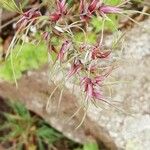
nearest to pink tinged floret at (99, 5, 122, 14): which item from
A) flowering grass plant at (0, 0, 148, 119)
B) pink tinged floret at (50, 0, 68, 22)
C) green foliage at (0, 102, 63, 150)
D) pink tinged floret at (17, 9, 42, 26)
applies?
flowering grass plant at (0, 0, 148, 119)

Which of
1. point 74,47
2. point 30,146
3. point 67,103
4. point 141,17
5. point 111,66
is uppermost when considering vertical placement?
point 74,47

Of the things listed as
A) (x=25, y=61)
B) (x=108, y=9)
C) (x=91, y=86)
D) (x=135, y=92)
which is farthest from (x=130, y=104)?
(x=108, y=9)

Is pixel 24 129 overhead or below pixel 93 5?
below

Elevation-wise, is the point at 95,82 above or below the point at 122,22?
above

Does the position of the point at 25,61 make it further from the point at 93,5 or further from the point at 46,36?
the point at 93,5

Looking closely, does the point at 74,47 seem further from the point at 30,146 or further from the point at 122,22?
the point at 30,146

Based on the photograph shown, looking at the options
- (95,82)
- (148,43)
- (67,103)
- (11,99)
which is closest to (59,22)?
(95,82)

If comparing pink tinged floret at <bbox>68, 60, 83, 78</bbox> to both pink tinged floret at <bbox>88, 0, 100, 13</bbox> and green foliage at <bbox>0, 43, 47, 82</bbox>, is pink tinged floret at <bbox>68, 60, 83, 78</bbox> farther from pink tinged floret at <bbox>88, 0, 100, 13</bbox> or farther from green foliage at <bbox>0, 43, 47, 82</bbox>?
green foliage at <bbox>0, 43, 47, 82</bbox>
